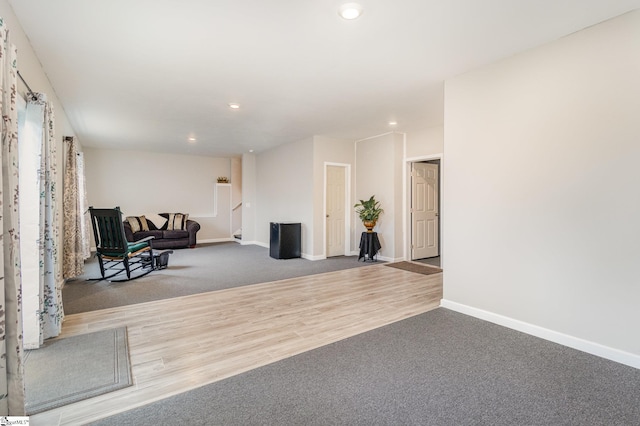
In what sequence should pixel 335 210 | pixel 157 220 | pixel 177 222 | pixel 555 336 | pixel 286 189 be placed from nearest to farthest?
pixel 555 336 → pixel 335 210 → pixel 286 189 → pixel 157 220 → pixel 177 222

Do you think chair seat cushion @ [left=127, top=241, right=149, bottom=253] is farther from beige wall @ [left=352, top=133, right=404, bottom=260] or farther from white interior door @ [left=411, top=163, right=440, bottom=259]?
white interior door @ [left=411, top=163, right=440, bottom=259]

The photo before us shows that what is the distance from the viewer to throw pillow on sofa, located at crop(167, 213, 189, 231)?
8.35 m

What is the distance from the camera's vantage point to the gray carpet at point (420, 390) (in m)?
1.71

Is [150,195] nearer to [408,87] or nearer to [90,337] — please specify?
[90,337]

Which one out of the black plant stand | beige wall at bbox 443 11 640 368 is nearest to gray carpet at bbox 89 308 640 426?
beige wall at bbox 443 11 640 368

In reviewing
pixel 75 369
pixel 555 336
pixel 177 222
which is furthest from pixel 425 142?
pixel 177 222

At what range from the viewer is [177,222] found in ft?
27.6

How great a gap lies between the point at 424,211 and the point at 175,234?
6172 millimetres

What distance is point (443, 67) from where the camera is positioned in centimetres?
319

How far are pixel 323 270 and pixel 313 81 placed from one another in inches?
124

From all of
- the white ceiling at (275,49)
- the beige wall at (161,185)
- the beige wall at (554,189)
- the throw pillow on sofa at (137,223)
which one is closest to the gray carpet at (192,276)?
the throw pillow on sofa at (137,223)

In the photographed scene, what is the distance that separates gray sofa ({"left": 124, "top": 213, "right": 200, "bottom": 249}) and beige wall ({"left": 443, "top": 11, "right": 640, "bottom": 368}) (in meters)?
6.87

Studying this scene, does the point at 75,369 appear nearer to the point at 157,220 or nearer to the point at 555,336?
the point at 555,336

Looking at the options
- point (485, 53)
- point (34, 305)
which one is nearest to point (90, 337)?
point (34, 305)
